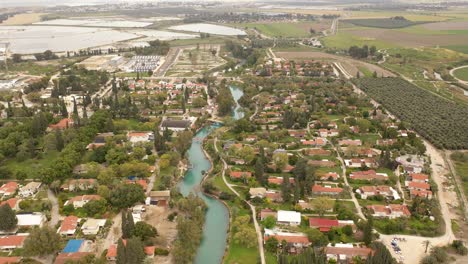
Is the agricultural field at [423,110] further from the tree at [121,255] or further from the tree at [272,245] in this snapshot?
the tree at [121,255]

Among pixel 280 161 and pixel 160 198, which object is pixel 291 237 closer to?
pixel 280 161

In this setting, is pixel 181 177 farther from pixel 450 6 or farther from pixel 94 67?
pixel 450 6

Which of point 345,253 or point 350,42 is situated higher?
point 350,42

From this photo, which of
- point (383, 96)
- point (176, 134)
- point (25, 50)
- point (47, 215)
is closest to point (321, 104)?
point (383, 96)

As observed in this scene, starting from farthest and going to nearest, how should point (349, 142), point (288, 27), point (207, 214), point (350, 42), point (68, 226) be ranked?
point (288, 27) → point (350, 42) → point (349, 142) → point (207, 214) → point (68, 226)

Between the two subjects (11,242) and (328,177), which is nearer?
(11,242)

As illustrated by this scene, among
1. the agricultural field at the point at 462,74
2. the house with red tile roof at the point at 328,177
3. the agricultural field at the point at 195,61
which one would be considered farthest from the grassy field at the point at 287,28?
the house with red tile roof at the point at 328,177

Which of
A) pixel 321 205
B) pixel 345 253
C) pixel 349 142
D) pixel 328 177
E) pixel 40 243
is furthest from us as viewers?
pixel 349 142

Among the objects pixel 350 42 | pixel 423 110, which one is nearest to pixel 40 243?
pixel 423 110
